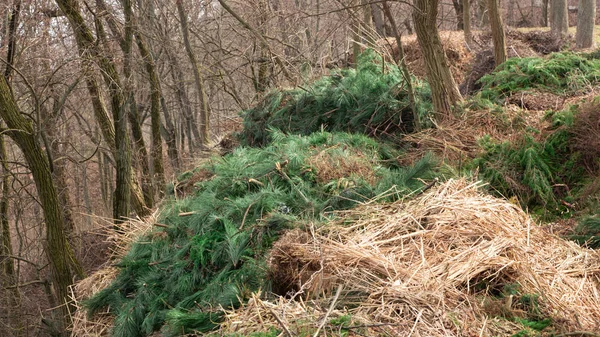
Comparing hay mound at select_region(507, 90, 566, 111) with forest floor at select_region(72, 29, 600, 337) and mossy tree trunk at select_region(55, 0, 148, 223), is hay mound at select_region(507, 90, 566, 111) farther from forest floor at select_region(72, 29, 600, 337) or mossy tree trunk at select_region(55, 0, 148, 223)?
mossy tree trunk at select_region(55, 0, 148, 223)

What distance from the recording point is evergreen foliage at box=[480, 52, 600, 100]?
7816 millimetres

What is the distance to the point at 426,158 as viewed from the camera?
570cm

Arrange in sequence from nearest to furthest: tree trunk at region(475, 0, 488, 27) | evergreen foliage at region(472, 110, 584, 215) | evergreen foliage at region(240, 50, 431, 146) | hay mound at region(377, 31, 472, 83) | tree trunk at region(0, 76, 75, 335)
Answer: evergreen foliage at region(472, 110, 584, 215)
evergreen foliage at region(240, 50, 431, 146)
tree trunk at region(0, 76, 75, 335)
hay mound at region(377, 31, 472, 83)
tree trunk at region(475, 0, 488, 27)

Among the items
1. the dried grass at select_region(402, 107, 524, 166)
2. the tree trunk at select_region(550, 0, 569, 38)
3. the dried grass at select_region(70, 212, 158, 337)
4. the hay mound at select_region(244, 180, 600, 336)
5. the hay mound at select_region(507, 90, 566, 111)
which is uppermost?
the tree trunk at select_region(550, 0, 569, 38)

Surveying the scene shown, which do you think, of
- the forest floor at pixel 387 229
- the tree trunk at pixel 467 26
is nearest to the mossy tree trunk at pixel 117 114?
the forest floor at pixel 387 229

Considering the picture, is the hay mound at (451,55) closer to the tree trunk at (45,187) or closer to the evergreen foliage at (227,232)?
the evergreen foliage at (227,232)

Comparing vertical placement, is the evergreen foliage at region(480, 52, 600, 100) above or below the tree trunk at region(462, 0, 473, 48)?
Answer: below

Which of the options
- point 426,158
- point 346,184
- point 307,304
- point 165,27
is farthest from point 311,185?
point 165,27

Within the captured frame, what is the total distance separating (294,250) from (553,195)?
→ 9.58 feet

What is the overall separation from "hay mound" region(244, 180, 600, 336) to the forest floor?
0.01 meters

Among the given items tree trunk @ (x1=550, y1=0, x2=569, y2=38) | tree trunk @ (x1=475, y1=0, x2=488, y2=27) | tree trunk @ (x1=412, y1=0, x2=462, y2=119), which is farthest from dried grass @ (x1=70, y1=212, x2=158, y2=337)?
tree trunk @ (x1=550, y1=0, x2=569, y2=38)

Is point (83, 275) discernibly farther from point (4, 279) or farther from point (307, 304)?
point (307, 304)

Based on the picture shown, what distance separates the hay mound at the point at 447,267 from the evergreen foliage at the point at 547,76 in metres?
3.32

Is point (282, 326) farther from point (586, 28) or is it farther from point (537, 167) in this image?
point (586, 28)
